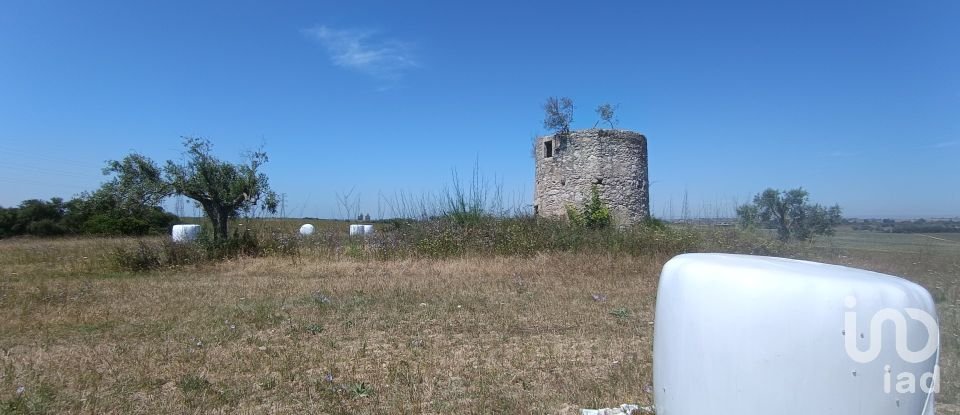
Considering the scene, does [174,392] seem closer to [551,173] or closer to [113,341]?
[113,341]

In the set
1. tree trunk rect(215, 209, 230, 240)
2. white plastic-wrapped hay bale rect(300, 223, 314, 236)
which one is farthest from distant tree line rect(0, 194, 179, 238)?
tree trunk rect(215, 209, 230, 240)

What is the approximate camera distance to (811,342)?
6.32ft

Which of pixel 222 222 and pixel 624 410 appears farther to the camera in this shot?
pixel 222 222

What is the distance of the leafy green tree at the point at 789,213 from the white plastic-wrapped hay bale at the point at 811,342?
1618 cm

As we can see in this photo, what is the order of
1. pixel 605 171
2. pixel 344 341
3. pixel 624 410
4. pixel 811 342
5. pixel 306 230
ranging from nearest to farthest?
pixel 811 342
pixel 624 410
pixel 344 341
pixel 605 171
pixel 306 230

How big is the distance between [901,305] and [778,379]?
0.49 m

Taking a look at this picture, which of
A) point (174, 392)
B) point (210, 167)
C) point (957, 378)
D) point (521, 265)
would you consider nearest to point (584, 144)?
point (521, 265)

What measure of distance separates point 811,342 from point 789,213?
17.9m

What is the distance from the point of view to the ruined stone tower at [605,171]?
14.3m

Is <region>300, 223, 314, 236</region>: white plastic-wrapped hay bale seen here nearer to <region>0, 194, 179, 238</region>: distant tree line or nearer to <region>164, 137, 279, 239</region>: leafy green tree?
<region>164, 137, 279, 239</region>: leafy green tree

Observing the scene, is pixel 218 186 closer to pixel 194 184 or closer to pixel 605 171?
pixel 194 184

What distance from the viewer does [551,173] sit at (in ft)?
50.0

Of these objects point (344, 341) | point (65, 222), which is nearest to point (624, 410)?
point (344, 341)

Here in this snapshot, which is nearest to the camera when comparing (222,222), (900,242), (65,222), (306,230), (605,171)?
(900,242)
